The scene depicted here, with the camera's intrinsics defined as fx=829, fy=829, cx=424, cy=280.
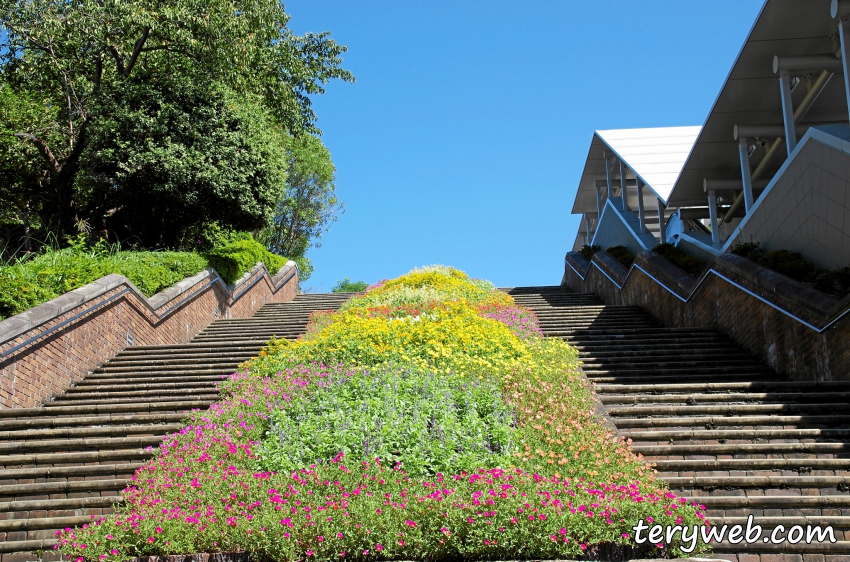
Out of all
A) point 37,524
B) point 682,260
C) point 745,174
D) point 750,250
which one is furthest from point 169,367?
point 745,174

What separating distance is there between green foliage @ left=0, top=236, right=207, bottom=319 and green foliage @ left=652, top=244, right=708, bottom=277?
30.3 ft

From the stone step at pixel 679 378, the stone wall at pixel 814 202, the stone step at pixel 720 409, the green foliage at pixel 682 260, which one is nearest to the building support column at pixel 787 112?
the stone wall at pixel 814 202

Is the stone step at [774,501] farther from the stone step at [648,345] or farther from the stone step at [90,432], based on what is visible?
the stone step at [90,432]

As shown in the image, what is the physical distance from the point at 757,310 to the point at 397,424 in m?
5.50

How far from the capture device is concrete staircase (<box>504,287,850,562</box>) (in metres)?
6.53

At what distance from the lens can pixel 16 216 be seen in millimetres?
22938

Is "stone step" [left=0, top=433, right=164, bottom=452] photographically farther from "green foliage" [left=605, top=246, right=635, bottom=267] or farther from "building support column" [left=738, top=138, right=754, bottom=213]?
"green foliage" [left=605, top=246, right=635, bottom=267]

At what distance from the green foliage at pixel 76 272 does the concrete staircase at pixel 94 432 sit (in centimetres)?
126

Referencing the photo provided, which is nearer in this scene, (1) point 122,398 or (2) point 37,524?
(2) point 37,524

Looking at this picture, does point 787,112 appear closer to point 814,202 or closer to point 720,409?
point 814,202

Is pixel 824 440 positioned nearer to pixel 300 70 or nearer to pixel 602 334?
pixel 602 334

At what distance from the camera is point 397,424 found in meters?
7.85

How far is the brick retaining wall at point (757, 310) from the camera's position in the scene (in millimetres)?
9008

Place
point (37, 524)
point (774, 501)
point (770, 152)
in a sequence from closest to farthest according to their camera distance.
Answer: point (774, 501)
point (37, 524)
point (770, 152)
